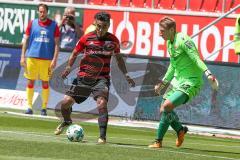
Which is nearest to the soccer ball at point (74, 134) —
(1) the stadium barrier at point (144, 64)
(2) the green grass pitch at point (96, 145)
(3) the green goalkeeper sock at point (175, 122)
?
(2) the green grass pitch at point (96, 145)

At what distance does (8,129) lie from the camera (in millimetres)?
16750

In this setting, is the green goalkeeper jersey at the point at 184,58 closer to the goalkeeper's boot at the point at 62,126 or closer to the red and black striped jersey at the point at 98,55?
the red and black striped jersey at the point at 98,55

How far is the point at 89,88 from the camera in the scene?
→ 15.4 meters

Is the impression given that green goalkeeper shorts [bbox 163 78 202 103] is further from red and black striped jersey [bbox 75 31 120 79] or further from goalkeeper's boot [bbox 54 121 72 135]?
goalkeeper's boot [bbox 54 121 72 135]

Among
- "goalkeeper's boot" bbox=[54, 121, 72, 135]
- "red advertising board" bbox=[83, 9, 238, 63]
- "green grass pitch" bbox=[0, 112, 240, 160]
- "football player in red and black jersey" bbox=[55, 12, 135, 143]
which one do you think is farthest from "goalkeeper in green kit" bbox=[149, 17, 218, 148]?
"red advertising board" bbox=[83, 9, 238, 63]

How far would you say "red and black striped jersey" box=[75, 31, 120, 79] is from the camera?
1545 centimetres

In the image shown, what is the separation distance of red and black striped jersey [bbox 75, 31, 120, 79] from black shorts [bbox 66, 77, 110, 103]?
0.27 feet

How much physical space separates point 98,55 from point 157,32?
37.0ft

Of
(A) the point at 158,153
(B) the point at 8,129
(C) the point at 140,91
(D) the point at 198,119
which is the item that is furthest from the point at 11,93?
(A) the point at 158,153

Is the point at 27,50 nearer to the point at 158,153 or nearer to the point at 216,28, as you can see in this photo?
the point at 216,28

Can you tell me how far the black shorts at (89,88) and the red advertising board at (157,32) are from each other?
9222 millimetres

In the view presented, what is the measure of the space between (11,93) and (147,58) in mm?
3459

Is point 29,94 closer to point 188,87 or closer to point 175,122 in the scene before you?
point 175,122

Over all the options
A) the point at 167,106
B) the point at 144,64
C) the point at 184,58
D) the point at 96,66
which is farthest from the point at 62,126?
the point at 144,64
